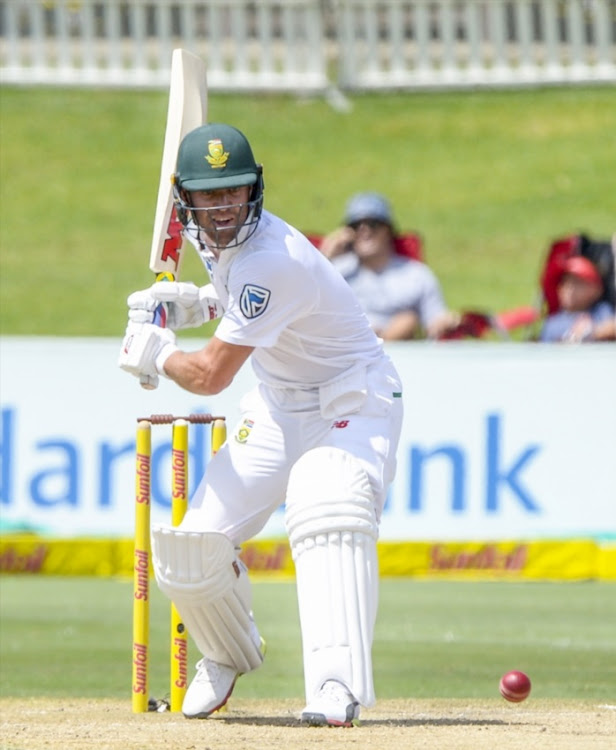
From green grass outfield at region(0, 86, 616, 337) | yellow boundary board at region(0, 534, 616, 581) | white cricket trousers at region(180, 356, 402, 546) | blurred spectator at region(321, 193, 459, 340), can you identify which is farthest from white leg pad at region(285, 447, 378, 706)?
green grass outfield at region(0, 86, 616, 337)

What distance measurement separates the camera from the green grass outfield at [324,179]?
1523 cm

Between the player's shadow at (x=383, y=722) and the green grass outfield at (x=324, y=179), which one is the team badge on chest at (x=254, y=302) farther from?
the green grass outfield at (x=324, y=179)

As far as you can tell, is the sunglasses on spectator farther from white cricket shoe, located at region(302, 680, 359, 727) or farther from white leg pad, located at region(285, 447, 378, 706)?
white cricket shoe, located at region(302, 680, 359, 727)

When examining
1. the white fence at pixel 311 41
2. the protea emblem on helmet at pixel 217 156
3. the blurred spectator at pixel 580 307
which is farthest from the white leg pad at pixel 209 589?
the white fence at pixel 311 41

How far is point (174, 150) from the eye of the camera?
5465 mm

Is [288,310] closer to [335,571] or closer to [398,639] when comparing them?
[335,571]

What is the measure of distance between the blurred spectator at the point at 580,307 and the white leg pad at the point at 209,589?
17.0 ft

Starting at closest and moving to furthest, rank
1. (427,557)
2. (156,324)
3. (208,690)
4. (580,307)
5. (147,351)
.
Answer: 1. (147,351)
2. (156,324)
3. (208,690)
4. (427,557)
5. (580,307)

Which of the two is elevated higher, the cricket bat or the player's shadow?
the cricket bat

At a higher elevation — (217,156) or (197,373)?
(217,156)

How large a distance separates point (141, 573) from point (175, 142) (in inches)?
54.0

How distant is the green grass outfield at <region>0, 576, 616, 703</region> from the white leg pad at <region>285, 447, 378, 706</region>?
3.56ft

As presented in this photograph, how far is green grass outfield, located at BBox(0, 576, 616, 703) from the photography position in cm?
611

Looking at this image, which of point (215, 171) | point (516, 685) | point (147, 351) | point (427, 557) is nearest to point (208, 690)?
point (516, 685)
